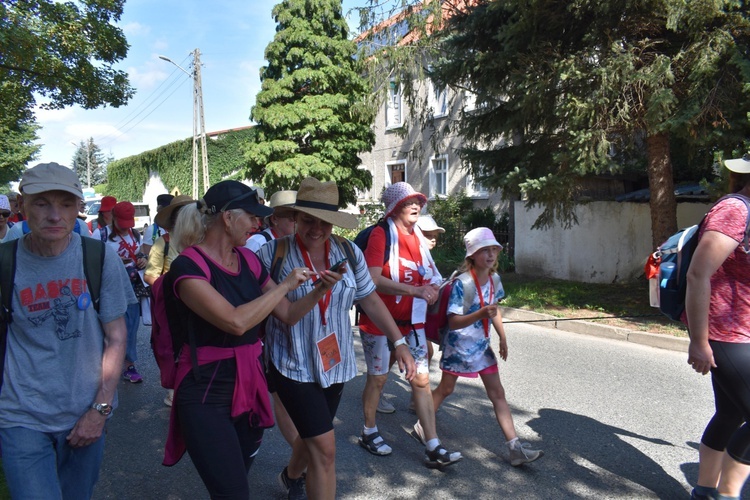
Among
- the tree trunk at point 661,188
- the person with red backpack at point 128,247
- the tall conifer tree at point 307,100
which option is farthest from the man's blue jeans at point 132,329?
the tall conifer tree at point 307,100

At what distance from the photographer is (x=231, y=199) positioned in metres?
2.64

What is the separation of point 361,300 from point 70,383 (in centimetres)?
152

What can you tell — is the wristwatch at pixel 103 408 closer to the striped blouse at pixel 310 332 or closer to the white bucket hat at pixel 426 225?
the striped blouse at pixel 310 332

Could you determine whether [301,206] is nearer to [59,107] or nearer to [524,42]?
[524,42]

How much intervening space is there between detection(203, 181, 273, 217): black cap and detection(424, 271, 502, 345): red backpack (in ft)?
6.10

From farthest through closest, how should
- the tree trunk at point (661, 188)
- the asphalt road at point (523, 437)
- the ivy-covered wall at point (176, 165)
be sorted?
the ivy-covered wall at point (176, 165), the tree trunk at point (661, 188), the asphalt road at point (523, 437)

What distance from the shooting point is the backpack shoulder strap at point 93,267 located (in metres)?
2.44

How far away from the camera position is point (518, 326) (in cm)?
934

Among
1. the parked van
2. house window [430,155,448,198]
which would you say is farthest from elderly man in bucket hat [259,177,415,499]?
the parked van

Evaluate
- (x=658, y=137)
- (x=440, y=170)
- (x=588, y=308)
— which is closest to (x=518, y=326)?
(x=588, y=308)

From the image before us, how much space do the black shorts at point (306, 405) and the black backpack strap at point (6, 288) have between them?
47.3 inches

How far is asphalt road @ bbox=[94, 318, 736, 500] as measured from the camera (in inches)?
149

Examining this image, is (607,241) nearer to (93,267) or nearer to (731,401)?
(731,401)

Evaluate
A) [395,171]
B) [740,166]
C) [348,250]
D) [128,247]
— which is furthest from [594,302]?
[395,171]
